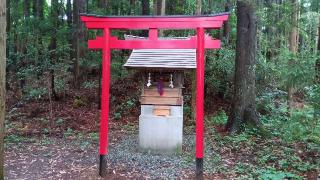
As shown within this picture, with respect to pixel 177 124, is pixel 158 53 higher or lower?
higher

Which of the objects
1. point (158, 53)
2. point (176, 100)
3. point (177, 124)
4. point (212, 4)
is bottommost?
point (177, 124)

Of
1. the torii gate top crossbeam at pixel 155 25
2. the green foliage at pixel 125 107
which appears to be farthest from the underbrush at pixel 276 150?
the green foliage at pixel 125 107

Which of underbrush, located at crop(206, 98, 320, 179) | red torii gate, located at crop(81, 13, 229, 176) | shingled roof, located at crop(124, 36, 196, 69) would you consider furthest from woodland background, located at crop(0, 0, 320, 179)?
shingled roof, located at crop(124, 36, 196, 69)

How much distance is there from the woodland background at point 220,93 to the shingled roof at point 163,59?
1789mm

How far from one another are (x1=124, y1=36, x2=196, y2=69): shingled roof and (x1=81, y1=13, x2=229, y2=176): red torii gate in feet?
4.72

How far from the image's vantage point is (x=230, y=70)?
14.2 m

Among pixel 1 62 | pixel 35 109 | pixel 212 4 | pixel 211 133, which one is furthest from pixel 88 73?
pixel 1 62

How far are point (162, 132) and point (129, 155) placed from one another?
0.98 meters

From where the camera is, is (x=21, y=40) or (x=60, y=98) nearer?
(x=60, y=98)

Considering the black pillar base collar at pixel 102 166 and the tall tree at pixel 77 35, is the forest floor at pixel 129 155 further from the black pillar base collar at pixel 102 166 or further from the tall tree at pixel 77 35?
the tall tree at pixel 77 35

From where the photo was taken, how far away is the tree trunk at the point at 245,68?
393 inches

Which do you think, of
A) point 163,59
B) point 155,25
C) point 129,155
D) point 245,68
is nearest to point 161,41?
point 155,25

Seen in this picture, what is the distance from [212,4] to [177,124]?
38.3 ft

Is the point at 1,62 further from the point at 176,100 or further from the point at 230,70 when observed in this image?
the point at 230,70
